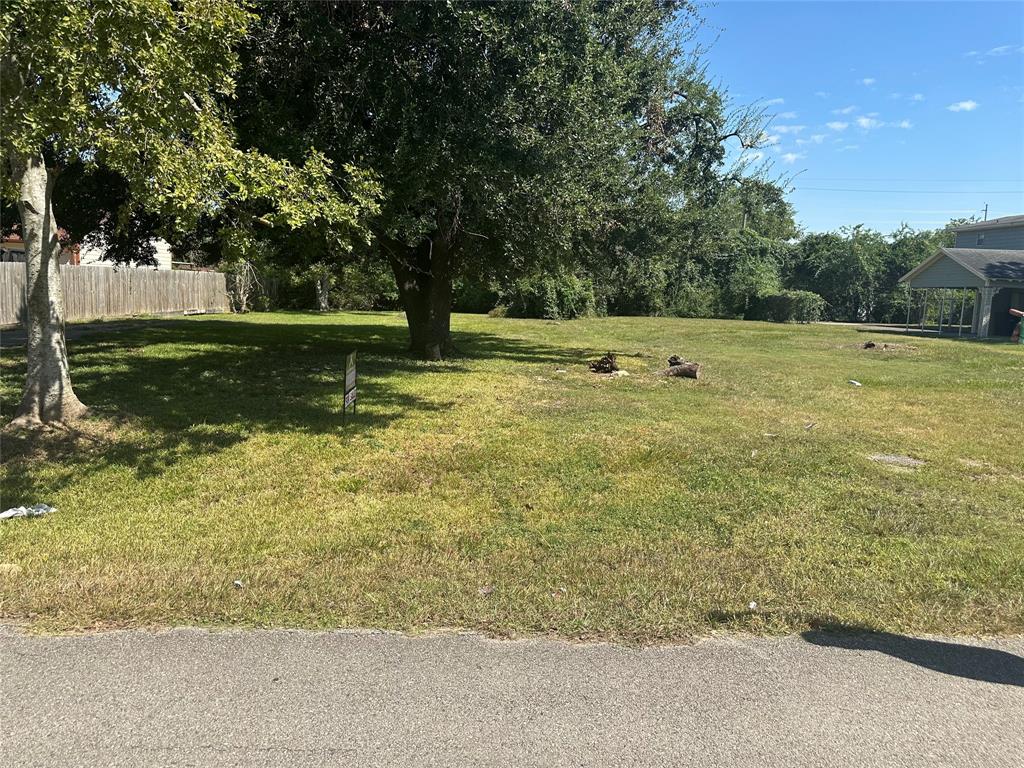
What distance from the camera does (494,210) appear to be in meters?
11.0

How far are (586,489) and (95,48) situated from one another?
4.87 m

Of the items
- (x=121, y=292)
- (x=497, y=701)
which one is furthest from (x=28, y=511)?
(x=121, y=292)

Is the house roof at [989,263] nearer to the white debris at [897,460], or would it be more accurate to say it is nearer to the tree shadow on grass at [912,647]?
the white debris at [897,460]

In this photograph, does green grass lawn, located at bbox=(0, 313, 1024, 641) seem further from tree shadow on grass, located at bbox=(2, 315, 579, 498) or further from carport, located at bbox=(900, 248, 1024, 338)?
carport, located at bbox=(900, 248, 1024, 338)

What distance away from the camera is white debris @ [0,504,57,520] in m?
5.07

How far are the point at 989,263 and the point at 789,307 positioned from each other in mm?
11637

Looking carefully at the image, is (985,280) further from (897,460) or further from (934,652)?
(934,652)

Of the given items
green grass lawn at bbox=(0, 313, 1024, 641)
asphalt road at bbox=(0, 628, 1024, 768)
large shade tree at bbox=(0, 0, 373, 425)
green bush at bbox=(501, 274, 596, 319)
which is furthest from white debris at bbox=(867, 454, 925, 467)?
green bush at bbox=(501, 274, 596, 319)

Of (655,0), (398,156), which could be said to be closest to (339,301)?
(655,0)

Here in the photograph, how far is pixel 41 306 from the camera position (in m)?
7.23

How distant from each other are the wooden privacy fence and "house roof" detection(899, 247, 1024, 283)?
108 ft

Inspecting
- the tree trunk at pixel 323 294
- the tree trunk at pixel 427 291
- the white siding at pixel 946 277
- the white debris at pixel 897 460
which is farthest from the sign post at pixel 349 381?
the white siding at pixel 946 277

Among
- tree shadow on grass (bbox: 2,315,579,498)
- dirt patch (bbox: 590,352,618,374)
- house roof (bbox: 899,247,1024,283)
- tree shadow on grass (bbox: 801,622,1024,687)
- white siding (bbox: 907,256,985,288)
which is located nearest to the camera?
tree shadow on grass (bbox: 801,622,1024,687)

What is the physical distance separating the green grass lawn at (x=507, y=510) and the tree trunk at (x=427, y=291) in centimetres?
415
